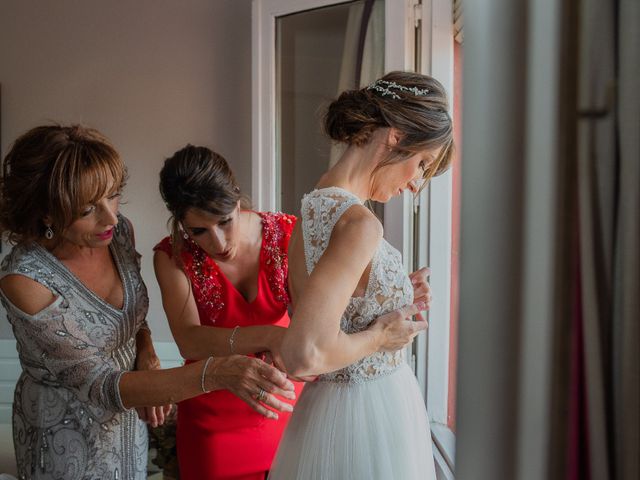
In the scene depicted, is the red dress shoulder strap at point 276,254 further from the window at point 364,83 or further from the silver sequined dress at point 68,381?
the window at point 364,83

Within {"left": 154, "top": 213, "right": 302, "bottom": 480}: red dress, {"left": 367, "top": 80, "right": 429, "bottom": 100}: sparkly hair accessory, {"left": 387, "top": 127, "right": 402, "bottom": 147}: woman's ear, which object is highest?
{"left": 367, "top": 80, "right": 429, "bottom": 100}: sparkly hair accessory

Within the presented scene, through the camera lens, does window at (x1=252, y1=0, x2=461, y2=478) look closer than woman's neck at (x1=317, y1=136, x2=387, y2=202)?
No

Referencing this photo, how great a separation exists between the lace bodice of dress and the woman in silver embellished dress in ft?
0.74

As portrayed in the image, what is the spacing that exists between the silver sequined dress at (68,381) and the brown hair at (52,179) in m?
0.08

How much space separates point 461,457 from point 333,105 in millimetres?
1183

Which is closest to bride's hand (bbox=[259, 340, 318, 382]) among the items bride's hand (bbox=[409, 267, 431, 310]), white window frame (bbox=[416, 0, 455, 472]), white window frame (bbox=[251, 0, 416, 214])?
bride's hand (bbox=[409, 267, 431, 310])

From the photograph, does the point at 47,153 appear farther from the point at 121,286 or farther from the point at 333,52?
the point at 333,52

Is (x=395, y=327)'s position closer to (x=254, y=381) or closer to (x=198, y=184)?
(x=254, y=381)

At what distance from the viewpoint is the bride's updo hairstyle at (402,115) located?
53.1 inches

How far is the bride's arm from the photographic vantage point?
3.50ft

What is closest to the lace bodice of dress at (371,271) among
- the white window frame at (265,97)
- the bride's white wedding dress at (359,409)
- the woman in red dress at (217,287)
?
the bride's white wedding dress at (359,409)

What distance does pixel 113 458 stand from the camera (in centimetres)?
155

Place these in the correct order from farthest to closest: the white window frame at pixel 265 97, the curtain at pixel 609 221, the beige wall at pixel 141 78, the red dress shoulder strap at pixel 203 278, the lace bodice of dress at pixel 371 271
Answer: the beige wall at pixel 141 78
the white window frame at pixel 265 97
the red dress shoulder strap at pixel 203 278
the lace bodice of dress at pixel 371 271
the curtain at pixel 609 221

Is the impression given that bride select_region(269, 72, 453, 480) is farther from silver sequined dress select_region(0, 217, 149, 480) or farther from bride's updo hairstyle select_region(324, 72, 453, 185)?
silver sequined dress select_region(0, 217, 149, 480)
